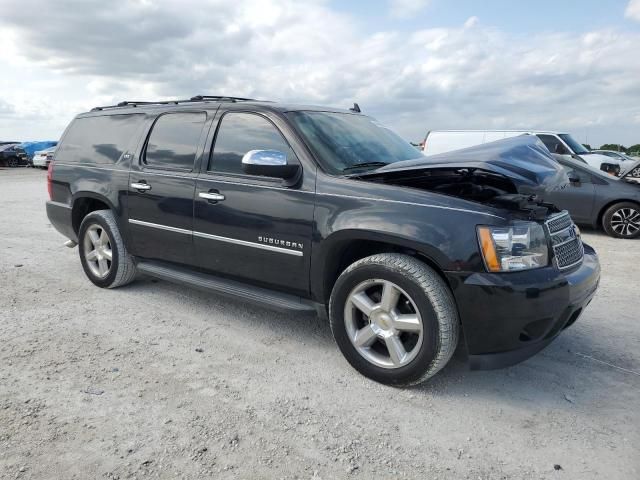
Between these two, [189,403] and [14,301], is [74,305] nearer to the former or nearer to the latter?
[14,301]

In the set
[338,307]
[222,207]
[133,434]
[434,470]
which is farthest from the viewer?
[222,207]

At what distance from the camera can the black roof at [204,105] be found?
3898 mm

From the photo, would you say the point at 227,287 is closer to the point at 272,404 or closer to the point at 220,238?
the point at 220,238

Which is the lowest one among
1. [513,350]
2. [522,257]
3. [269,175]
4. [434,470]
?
[434,470]

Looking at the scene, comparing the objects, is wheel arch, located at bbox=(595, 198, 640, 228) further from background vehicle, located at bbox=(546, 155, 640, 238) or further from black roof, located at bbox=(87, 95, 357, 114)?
black roof, located at bbox=(87, 95, 357, 114)

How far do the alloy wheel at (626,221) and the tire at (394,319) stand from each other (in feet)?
21.9

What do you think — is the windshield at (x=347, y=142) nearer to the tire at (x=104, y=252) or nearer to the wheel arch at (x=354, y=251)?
the wheel arch at (x=354, y=251)

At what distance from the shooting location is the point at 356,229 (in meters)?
3.17

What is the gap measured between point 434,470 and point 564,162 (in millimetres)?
7640

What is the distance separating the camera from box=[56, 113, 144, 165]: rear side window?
15.6 ft

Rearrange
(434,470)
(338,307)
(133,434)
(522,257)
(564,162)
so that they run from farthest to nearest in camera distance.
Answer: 1. (564,162)
2. (338,307)
3. (522,257)
4. (133,434)
5. (434,470)

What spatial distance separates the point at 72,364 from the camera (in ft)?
11.1

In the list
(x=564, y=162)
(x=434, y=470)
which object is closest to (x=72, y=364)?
(x=434, y=470)

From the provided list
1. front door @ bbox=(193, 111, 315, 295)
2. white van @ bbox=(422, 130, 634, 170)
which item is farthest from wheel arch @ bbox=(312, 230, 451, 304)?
white van @ bbox=(422, 130, 634, 170)
